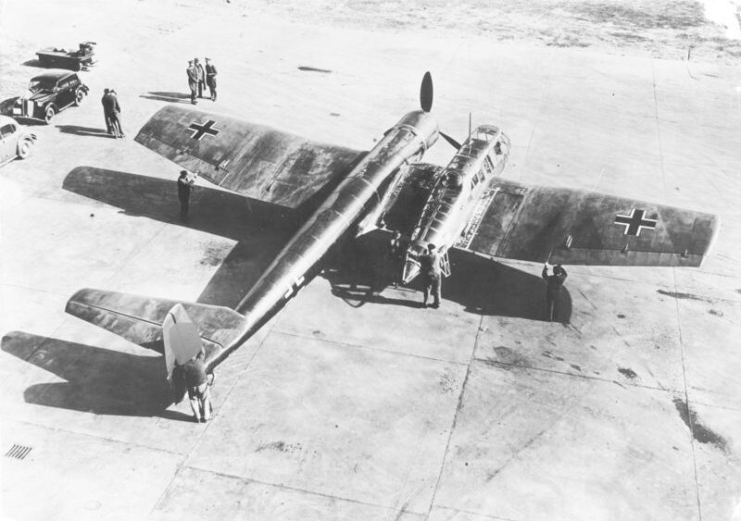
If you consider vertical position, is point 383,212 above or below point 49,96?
below

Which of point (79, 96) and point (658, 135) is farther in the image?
point (79, 96)

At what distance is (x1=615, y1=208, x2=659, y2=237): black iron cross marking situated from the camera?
1658cm

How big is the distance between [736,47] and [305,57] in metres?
24.9

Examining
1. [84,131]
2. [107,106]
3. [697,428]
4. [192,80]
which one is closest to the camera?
[697,428]

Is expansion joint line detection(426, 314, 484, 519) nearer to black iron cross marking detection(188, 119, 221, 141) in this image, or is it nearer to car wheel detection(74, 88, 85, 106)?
black iron cross marking detection(188, 119, 221, 141)

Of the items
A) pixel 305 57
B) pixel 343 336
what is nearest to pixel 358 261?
pixel 343 336

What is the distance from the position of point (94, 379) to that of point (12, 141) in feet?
40.4

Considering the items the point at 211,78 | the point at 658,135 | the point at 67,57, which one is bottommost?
the point at 658,135

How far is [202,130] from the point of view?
21.0m

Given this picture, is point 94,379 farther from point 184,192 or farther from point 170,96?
point 170,96

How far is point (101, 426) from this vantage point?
1334 centimetres

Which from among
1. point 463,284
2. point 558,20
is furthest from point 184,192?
point 558,20

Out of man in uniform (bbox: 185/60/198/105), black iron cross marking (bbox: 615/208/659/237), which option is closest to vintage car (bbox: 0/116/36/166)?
man in uniform (bbox: 185/60/198/105)

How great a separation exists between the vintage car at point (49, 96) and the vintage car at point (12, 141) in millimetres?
2787
